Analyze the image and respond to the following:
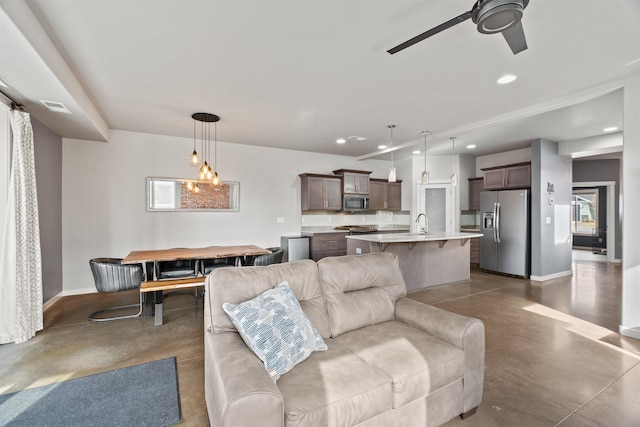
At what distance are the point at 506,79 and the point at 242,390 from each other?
146 inches

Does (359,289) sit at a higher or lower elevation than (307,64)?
lower

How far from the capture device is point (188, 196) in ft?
18.2

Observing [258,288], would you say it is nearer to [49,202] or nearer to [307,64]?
[307,64]

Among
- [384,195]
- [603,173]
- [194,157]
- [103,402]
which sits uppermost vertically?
[603,173]

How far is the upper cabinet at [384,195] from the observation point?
7410 mm

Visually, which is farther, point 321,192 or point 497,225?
point 321,192

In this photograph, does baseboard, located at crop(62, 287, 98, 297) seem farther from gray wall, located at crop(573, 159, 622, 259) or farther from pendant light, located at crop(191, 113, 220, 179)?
gray wall, located at crop(573, 159, 622, 259)

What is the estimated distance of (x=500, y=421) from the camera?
1885 mm

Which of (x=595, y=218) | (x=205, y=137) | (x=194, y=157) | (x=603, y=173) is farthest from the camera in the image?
(x=595, y=218)

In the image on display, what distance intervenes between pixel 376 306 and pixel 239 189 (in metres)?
4.38

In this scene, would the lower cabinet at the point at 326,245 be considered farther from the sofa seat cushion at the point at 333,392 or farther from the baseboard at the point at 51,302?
the sofa seat cushion at the point at 333,392

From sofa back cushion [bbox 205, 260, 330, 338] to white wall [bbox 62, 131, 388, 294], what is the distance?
4.02 m

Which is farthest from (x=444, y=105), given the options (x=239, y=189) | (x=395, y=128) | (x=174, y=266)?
(x=174, y=266)

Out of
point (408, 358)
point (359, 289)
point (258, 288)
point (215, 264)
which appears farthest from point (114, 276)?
point (408, 358)
